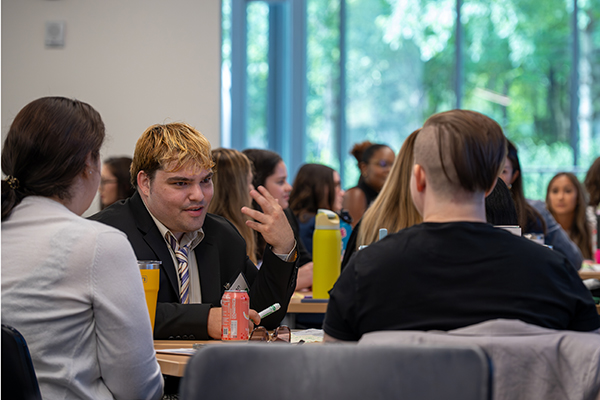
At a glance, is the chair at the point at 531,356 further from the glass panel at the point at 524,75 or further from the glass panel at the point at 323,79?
the glass panel at the point at 524,75

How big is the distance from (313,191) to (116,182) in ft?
4.58

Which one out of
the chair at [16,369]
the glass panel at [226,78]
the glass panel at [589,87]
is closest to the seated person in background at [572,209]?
the glass panel at [589,87]

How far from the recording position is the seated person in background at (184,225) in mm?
2064

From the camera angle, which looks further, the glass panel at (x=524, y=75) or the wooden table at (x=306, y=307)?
the glass panel at (x=524, y=75)

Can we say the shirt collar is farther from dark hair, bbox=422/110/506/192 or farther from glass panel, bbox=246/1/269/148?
glass panel, bbox=246/1/269/148

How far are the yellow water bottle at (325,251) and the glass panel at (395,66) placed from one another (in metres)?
4.52

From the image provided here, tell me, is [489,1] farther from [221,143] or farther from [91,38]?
[91,38]

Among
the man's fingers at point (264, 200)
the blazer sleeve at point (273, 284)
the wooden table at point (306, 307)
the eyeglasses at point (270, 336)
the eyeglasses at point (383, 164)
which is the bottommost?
the wooden table at point (306, 307)

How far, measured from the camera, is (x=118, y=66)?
18.1 ft

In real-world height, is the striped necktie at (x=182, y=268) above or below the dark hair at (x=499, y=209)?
below

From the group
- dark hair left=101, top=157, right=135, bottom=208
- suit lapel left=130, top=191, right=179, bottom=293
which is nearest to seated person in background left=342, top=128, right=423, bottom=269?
suit lapel left=130, top=191, right=179, bottom=293

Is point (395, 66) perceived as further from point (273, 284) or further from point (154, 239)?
point (154, 239)

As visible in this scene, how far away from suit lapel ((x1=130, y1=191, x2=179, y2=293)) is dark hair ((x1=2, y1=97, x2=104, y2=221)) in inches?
22.9

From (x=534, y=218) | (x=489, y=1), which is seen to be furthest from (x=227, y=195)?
(x=489, y=1)
